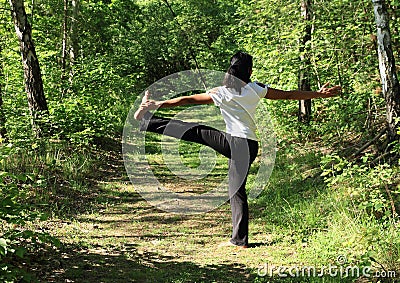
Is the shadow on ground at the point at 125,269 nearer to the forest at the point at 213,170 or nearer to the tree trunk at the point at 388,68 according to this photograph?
the forest at the point at 213,170

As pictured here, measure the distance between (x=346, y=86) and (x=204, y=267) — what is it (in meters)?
5.15

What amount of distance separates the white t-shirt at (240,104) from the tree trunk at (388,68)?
6.89ft

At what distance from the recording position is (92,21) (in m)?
14.0

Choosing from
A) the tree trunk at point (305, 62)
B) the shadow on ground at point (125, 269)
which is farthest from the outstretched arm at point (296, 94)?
the tree trunk at point (305, 62)

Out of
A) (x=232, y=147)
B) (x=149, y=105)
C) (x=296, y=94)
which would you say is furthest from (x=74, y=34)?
(x=296, y=94)

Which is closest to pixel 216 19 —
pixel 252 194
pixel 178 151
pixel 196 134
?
pixel 178 151

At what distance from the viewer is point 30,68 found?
8508 mm

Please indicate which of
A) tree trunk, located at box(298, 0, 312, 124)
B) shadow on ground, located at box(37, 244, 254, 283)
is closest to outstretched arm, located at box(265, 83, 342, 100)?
shadow on ground, located at box(37, 244, 254, 283)

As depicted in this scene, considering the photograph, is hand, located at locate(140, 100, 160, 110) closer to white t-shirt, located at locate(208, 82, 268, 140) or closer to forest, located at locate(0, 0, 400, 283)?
white t-shirt, located at locate(208, 82, 268, 140)

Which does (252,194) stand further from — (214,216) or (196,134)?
(196,134)

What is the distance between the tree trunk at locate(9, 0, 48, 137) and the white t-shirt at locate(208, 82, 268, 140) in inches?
176

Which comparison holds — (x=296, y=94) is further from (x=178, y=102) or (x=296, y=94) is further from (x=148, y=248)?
(x=148, y=248)

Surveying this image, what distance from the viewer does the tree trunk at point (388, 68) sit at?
605cm

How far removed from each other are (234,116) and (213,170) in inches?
208
